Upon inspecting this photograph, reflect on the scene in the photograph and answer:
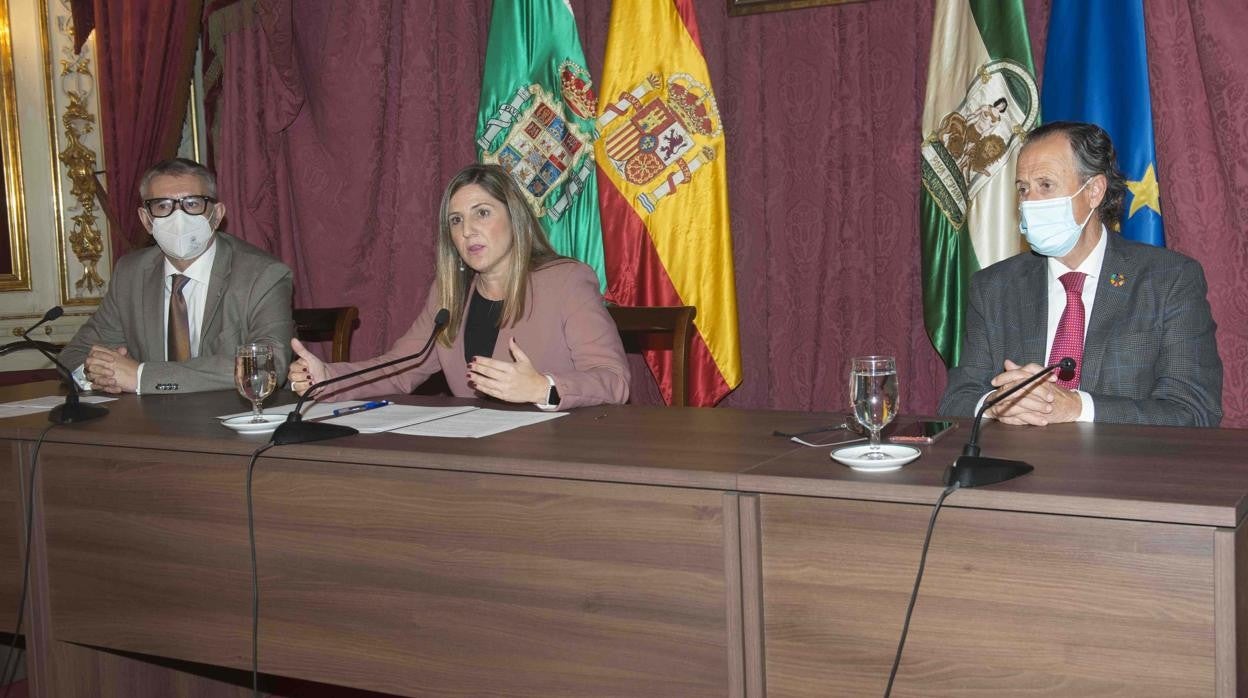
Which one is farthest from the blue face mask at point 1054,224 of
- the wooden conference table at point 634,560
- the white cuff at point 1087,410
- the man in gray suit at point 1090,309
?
the wooden conference table at point 634,560

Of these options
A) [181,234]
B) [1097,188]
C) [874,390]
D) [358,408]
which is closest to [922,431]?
[874,390]

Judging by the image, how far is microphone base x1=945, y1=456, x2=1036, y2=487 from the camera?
1437mm

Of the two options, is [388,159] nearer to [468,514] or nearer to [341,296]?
[341,296]

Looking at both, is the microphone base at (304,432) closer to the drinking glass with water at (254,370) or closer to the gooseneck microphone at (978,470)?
the drinking glass with water at (254,370)

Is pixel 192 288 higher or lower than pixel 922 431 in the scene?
higher

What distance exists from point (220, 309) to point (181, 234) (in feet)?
0.73

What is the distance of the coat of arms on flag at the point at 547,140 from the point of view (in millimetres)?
3773

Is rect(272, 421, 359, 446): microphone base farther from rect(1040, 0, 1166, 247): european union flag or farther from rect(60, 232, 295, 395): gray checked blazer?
rect(1040, 0, 1166, 247): european union flag

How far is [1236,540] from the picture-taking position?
1.29 metres

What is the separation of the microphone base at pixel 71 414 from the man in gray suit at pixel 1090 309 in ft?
5.78

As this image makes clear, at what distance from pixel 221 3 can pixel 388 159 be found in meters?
0.95

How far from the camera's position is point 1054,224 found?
2.25m

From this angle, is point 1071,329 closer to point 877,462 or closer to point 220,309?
point 877,462

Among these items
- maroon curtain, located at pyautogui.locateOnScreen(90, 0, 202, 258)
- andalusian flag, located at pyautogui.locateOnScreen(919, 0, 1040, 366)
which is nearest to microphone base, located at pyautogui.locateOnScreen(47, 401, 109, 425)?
andalusian flag, located at pyautogui.locateOnScreen(919, 0, 1040, 366)
